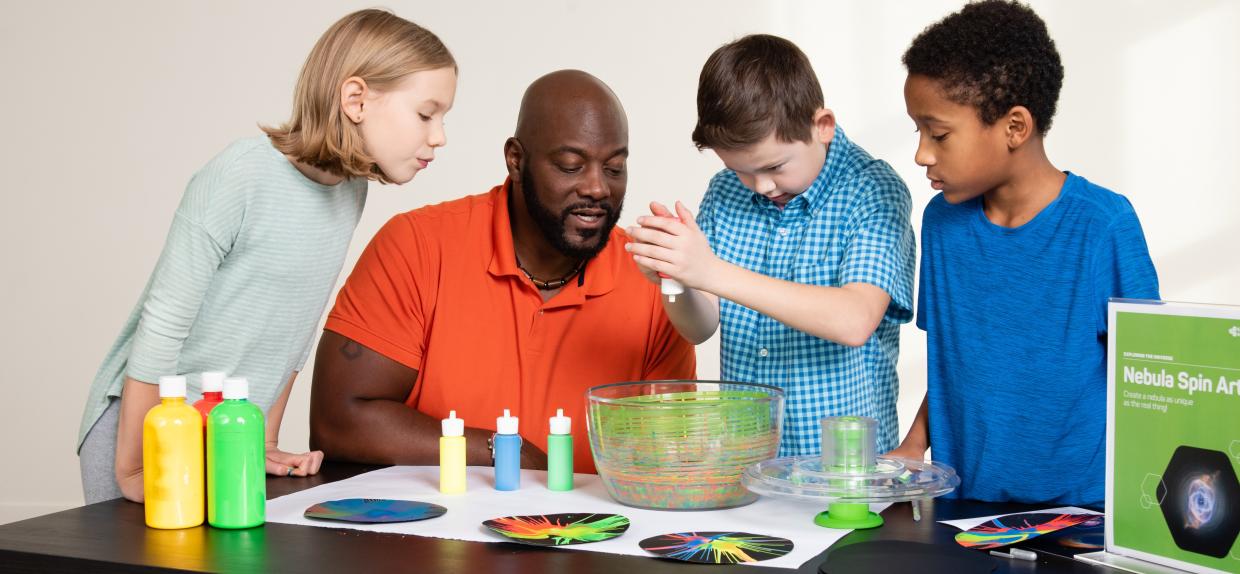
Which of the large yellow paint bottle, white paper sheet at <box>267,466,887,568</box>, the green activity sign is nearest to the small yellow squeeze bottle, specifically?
white paper sheet at <box>267,466,887,568</box>

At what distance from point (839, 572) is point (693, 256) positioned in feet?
1.74

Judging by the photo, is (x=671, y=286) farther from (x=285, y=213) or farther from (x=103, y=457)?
(x=103, y=457)

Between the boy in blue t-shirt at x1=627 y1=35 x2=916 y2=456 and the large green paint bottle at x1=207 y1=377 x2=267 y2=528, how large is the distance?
0.59 metres

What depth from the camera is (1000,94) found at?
163 centimetres

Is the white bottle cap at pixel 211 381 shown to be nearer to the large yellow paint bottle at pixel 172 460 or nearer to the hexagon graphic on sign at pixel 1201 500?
the large yellow paint bottle at pixel 172 460

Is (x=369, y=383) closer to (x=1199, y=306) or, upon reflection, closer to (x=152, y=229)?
(x=1199, y=306)

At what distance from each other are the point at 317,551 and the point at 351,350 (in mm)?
936

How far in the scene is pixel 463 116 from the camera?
4.30m

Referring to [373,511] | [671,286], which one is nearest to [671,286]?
[671,286]

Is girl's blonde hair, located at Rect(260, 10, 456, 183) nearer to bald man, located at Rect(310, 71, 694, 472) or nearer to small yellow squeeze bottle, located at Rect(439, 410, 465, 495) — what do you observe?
bald man, located at Rect(310, 71, 694, 472)

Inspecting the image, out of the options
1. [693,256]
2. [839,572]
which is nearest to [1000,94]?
[693,256]

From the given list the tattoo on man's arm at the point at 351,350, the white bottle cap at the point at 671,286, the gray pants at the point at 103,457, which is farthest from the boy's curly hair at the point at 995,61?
the gray pants at the point at 103,457

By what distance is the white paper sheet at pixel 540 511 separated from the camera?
136cm

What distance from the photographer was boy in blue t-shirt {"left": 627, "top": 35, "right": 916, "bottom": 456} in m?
1.73
